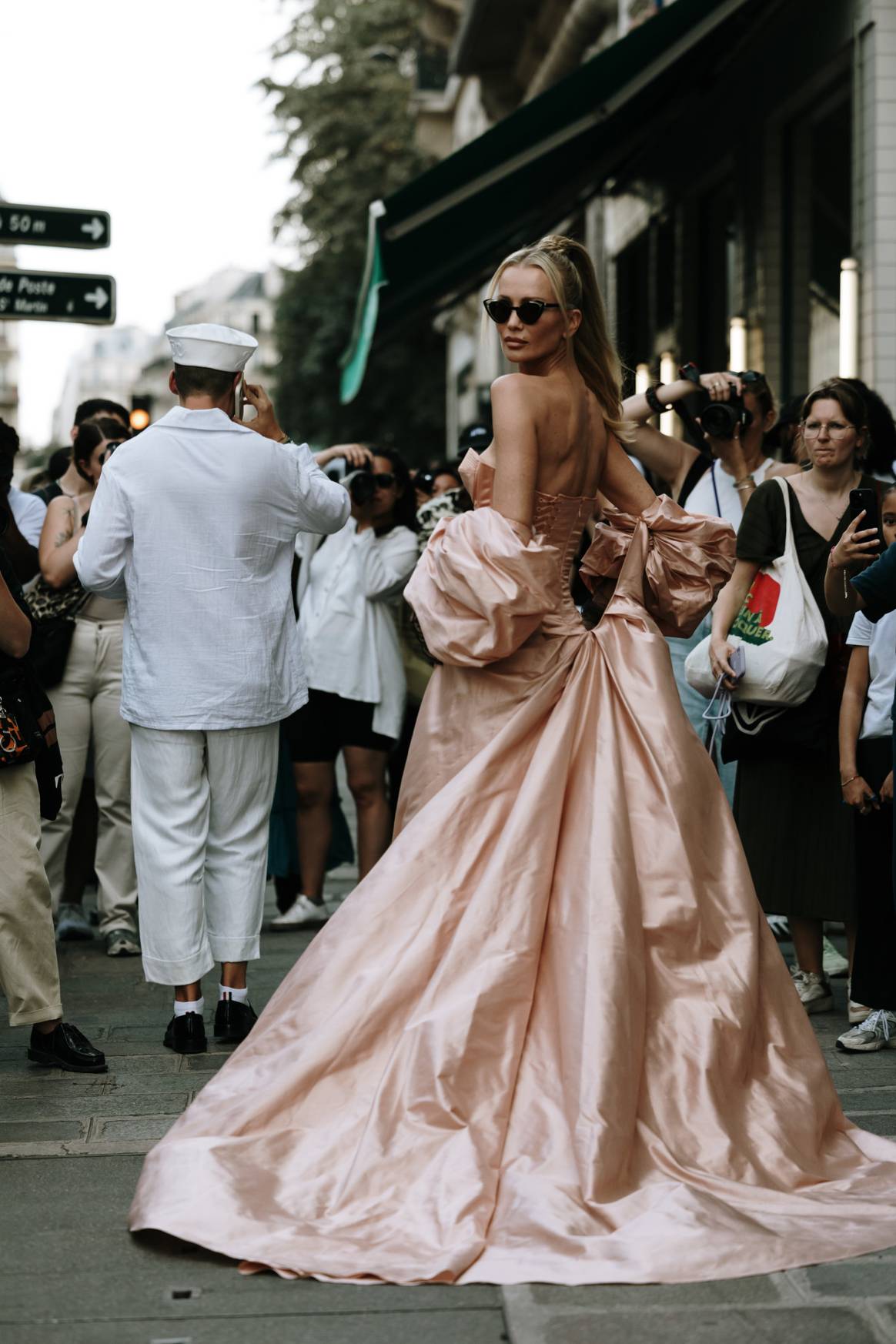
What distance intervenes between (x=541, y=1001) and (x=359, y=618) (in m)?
3.83

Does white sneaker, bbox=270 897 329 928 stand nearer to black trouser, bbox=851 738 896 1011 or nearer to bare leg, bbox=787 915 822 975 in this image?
bare leg, bbox=787 915 822 975

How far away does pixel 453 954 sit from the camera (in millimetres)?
4000

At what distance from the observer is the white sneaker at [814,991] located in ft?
19.4

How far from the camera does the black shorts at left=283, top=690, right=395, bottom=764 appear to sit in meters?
7.52

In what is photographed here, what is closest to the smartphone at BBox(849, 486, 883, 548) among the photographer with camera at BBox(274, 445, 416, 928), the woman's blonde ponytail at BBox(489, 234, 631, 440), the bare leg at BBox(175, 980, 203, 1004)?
the woman's blonde ponytail at BBox(489, 234, 631, 440)

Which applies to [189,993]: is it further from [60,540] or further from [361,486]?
[361,486]

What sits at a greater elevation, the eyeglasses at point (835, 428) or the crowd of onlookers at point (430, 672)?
the eyeglasses at point (835, 428)

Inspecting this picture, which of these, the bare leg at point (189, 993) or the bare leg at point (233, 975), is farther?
the bare leg at point (233, 975)

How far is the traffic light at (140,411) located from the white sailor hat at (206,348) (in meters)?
4.10

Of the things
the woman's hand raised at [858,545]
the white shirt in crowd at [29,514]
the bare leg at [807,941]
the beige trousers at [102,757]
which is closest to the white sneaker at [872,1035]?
the bare leg at [807,941]

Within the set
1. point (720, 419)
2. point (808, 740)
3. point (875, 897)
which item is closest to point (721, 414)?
point (720, 419)

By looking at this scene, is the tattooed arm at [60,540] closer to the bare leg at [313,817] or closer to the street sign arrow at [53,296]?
the bare leg at [313,817]

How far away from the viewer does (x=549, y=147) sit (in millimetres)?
11172

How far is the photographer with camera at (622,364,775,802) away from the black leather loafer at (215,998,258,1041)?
184cm
